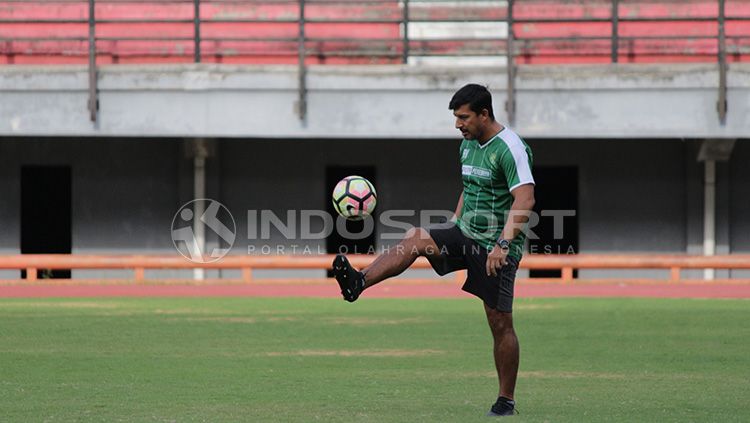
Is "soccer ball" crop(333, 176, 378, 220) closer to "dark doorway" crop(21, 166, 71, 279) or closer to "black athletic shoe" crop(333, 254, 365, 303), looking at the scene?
"black athletic shoe" crop(333, 254, 365, 303)

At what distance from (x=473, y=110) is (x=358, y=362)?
459 cm

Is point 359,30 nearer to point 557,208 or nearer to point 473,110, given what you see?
point 557,208

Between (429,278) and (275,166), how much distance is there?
3936mm

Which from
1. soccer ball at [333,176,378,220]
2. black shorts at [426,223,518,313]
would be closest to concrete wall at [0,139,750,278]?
soccer ball at [333,176,378,220]

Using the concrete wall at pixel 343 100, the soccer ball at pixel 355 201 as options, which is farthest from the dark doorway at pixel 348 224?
the soccer ball at pixel 355 201

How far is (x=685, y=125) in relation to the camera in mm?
25078

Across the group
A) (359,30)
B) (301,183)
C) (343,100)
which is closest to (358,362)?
(343,100)

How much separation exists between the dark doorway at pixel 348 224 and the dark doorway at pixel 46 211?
18.1 ft

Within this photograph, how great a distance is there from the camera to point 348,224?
2947 cm

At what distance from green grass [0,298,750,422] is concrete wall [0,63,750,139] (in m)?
5.38

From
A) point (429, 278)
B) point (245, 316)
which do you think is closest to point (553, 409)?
point (245, 316)

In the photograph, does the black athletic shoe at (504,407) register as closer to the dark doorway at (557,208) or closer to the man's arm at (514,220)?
the man's arm at (514,220)

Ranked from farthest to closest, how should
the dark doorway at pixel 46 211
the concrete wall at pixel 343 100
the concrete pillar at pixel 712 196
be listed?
1. the dark doorway at pixel 46 211
2. the concrete pillar at pixel 712 196
3. the concrete wall at pixel 343 100

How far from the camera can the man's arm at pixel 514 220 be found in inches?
336
